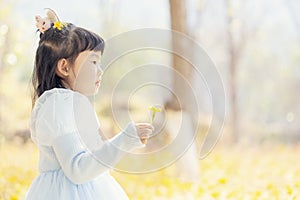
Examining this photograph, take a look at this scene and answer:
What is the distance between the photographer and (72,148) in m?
1.23

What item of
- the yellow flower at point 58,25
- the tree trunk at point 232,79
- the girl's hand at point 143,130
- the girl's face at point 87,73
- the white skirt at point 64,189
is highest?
the tree trunk at point 232,79

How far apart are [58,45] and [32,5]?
2314mm

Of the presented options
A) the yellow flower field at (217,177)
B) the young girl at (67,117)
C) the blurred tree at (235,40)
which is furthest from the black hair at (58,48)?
the blurred tree at (235,40)

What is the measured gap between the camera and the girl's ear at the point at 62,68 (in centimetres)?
136

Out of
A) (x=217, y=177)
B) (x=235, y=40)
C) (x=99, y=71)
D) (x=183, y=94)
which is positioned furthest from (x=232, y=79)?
(x=99, y=71)

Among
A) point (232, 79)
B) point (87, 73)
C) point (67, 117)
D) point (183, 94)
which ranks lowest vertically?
point (67, 117)

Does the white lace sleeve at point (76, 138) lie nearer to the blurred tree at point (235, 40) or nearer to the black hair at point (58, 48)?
the black hair at point (58, 48)

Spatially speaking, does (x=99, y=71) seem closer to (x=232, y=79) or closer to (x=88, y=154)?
(x=88, y=154)

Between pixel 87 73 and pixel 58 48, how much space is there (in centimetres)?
9

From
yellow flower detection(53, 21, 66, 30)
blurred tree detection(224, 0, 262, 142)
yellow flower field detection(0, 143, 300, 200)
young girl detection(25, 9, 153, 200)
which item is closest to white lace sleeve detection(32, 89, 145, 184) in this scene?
young girl detection(25, 9, 153, 200)

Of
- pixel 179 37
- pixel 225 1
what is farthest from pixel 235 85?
pixel 179 37

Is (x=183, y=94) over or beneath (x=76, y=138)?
over

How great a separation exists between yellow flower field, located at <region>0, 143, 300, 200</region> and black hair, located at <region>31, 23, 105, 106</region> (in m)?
1.30

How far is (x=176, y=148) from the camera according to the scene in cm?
241
